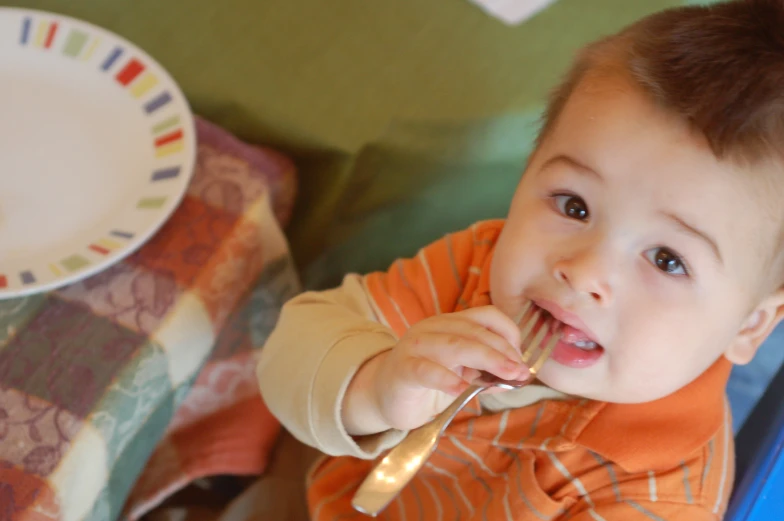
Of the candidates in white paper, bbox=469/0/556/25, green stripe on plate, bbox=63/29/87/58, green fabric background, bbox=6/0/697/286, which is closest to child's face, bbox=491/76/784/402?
green fabric background, bbox=6/0/697/286

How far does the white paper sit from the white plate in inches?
18.3

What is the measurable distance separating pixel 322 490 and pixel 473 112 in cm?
51

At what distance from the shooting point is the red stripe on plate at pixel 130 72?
84cm

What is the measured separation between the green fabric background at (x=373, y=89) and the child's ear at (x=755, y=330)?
38 centimetres

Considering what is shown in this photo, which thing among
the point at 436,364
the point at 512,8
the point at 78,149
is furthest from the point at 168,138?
the point at 512,8

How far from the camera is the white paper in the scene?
1026mm

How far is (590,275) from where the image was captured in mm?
585

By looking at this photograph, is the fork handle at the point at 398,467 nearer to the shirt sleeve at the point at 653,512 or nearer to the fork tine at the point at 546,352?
the fork tine at the point at 546,352

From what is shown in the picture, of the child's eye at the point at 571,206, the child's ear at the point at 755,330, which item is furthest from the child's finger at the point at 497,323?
the child's ear at the point at 755,330

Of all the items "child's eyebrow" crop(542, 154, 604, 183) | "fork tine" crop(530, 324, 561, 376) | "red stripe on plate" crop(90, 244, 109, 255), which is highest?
"child's eyebrow" crop(542, 154, 604, 183)

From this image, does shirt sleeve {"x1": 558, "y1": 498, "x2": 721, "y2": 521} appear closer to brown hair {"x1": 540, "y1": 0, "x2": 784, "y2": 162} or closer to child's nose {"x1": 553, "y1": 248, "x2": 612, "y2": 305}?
child's nose {"x1": 553, "y1": 248, "x2": 612, "y2": 305}

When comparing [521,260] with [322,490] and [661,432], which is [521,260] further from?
[322,490]

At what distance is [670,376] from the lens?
645 mm

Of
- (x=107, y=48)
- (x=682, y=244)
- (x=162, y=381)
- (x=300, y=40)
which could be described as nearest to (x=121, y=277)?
(x=162, y=381)
